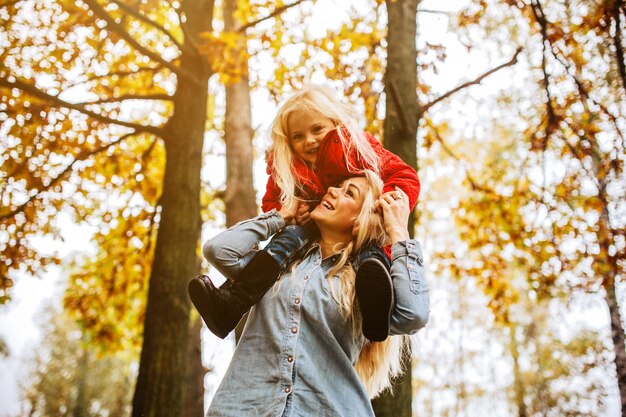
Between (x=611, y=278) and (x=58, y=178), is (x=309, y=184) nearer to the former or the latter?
(x=58, y=178)

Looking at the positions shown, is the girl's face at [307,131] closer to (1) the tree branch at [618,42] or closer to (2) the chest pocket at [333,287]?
(2) the chest pocket at [333,287]

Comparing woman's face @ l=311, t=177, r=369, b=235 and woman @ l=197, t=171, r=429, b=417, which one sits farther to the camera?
woman's face @ l=311, t=177, r=369, b=235

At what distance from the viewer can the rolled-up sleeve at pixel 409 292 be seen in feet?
5.82

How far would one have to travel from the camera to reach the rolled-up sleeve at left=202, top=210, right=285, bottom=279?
1974 millimetres

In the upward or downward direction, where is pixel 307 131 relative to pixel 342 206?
upward

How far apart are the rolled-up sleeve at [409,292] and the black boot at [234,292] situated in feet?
1.57

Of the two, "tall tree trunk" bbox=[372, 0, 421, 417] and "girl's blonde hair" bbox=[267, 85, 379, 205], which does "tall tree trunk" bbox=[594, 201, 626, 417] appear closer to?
"tall tree trunk" bbox=[372, 0, 421, 417]

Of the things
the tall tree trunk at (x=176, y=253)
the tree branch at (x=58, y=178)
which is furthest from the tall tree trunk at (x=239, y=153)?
the tree branch at (x=58, y=178)

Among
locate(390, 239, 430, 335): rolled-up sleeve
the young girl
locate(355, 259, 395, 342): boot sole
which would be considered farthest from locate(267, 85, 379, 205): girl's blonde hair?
locate(355, 259, 395, 342): boot sole

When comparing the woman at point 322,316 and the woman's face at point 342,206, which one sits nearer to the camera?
the woman at point 322,316

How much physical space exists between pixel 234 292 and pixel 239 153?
4.45 meters

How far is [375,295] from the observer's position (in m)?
1.69

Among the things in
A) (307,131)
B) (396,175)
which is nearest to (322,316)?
(396,175)

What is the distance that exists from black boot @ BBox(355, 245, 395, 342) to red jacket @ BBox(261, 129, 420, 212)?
59 centimetres
